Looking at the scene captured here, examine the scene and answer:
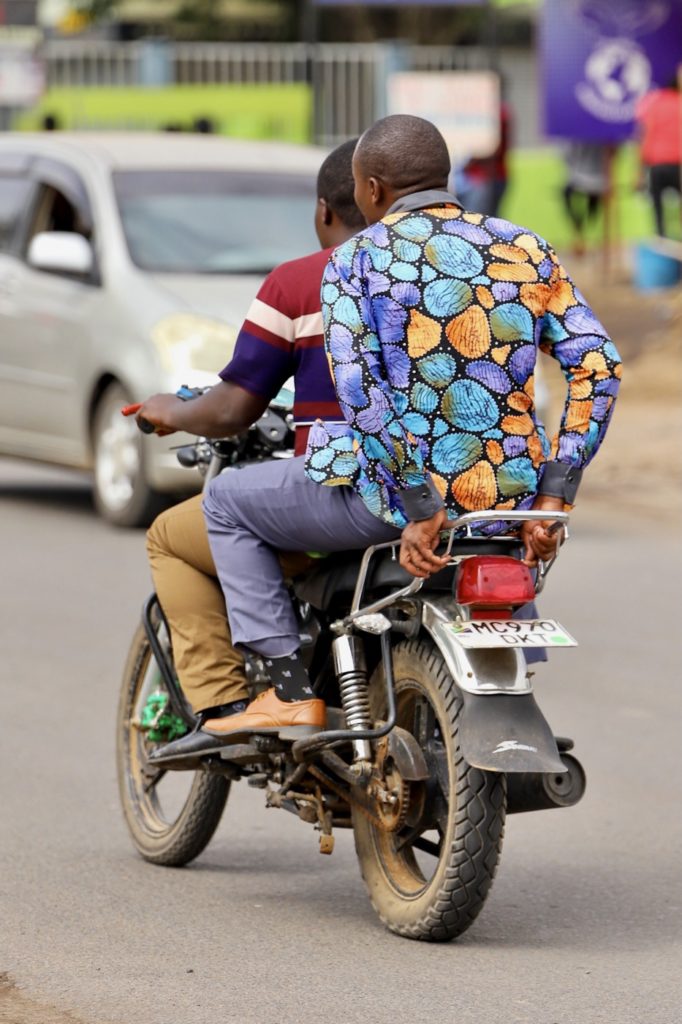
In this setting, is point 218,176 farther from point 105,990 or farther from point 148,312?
point 105,990

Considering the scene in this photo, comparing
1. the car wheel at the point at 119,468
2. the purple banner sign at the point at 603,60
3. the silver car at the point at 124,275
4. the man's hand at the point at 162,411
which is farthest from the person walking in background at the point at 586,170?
the man's hand at the point at 162,411

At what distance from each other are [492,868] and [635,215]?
28.4m

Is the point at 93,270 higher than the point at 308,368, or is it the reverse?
the point at 308,368

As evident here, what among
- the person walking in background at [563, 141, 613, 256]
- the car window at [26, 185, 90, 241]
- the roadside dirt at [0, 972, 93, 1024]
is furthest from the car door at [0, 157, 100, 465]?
the person walking in background at [563, 141, 613, 256]

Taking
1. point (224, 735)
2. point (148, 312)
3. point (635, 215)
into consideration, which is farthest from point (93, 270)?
point (635, 215)

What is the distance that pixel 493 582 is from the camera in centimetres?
481

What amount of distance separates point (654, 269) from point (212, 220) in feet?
39.4

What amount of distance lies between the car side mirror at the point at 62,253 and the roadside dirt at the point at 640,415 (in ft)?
9.69

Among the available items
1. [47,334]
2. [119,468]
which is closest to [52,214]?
[47,334]

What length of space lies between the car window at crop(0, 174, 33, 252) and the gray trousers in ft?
25.3

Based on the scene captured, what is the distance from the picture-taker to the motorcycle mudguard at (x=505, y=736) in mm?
4762

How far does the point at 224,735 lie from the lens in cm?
536

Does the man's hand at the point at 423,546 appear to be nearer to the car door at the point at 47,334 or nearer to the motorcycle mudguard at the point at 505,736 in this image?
the motorcycle mudguard at the point at 505,736

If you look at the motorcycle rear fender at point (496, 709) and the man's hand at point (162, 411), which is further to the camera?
the man's hand at point (162, 411)
